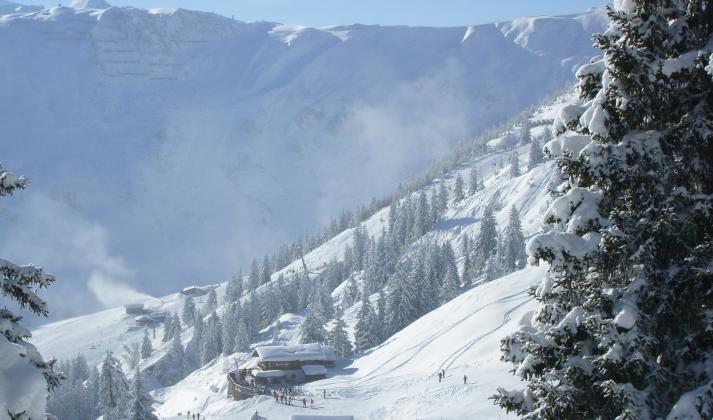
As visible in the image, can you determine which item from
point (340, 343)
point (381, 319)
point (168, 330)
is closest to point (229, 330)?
point (340, 343)

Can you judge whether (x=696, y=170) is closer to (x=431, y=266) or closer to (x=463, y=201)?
(x=431, y=266)

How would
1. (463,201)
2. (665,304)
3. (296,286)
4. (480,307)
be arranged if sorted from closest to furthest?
(665,304)
(480,307)
(296,286)
(463,201)

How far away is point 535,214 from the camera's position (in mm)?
140875

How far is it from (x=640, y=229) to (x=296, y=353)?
223ft

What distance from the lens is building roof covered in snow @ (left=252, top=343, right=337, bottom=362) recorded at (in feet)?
244

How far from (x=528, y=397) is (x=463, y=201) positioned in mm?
169272

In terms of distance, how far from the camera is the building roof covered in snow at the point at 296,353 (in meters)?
74.2

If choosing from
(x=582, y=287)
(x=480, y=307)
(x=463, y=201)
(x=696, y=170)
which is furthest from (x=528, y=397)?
(x=463, y=201)

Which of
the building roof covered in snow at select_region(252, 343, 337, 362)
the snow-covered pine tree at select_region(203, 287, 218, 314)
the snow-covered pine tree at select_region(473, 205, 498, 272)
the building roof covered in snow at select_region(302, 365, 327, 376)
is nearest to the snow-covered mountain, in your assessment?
the building roof covered in snow at select_region(302, 365, 327, 376)

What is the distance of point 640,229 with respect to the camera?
934 cm

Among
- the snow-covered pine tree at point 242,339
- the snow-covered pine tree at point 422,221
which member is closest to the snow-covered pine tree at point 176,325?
the snow-covered pine tree at point 242,339

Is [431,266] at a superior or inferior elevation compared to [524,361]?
inferior

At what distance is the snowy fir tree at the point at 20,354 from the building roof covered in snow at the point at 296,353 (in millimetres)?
65370

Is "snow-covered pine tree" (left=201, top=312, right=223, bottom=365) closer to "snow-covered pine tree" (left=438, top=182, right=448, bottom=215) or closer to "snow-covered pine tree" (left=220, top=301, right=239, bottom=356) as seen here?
"snow-covered pine tree" (left=220, top=301, right=239, bottom=356)
